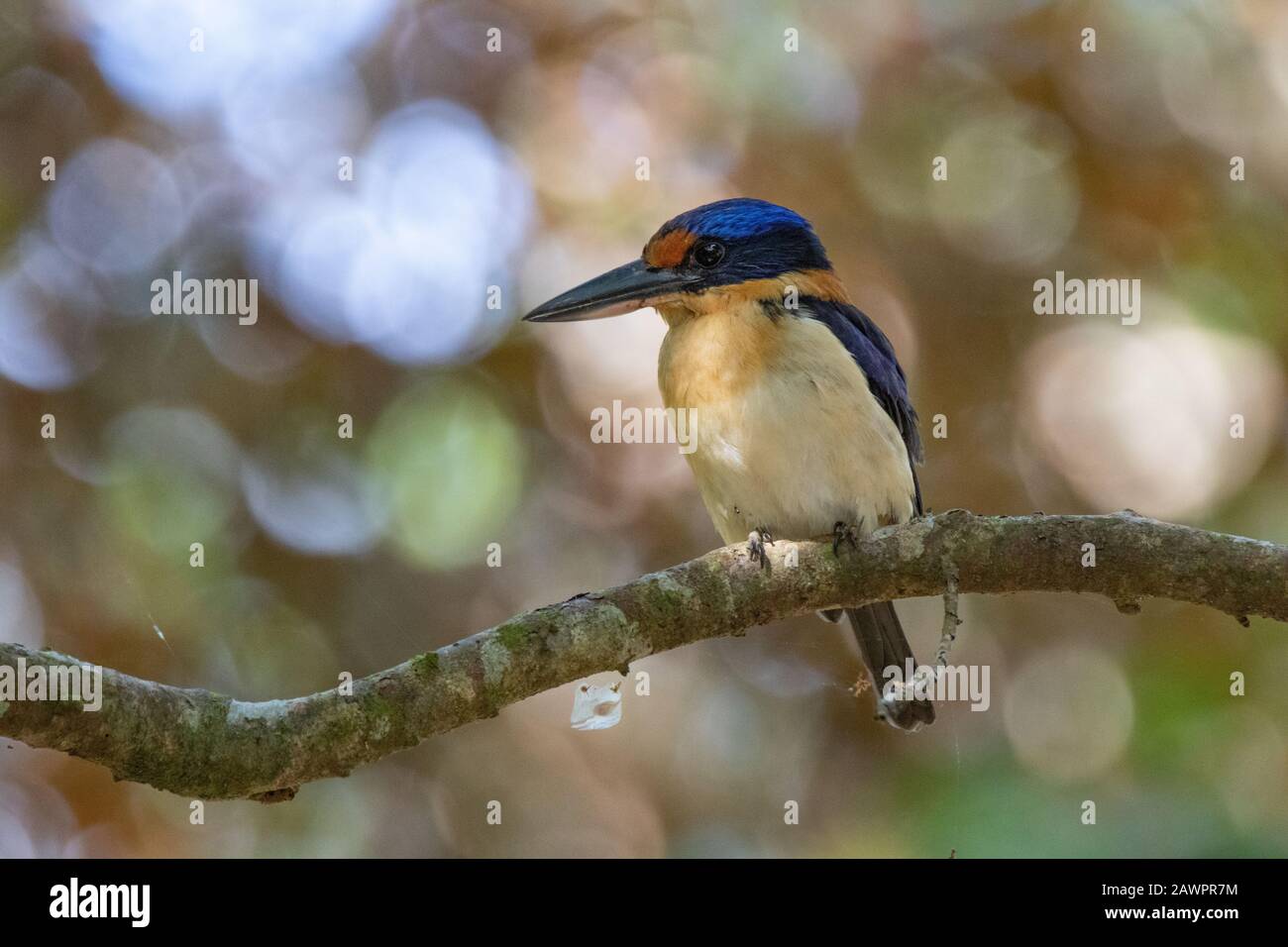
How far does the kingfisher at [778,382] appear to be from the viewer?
3.38 metres

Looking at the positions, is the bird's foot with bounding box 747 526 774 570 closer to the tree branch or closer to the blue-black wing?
the tree branch

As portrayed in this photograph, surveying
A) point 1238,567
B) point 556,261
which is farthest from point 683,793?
point 1238,567

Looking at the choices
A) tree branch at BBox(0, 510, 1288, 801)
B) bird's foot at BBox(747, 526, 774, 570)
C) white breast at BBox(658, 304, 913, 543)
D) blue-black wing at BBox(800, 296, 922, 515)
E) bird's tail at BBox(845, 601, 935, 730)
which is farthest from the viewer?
bird's tail at BBox(845, 601, 935, 730)

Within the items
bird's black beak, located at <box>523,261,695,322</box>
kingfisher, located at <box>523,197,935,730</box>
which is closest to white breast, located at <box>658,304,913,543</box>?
kingfisher, located at <box>523,197,935,730</box>

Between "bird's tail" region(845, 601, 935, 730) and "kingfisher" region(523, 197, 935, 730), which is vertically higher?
"kingfisher" region(523, 197, 935, 730)

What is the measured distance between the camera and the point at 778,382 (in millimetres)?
3387

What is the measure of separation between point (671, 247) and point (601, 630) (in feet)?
5.44

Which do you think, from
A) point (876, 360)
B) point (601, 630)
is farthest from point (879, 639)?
point (601, 630)

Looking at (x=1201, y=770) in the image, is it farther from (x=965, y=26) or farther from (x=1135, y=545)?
(x=965, y=26)

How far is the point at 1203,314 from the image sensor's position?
436 cm

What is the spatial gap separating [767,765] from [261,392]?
7.45 ft

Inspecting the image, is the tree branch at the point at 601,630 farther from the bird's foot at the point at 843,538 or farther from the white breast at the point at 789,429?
the white breast at the point at 789,429

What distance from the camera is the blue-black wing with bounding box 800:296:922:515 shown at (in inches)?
143

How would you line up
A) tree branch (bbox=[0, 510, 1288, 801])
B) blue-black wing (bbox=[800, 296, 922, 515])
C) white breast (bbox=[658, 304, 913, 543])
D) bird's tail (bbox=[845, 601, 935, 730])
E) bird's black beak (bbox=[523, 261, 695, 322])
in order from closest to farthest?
tree branch (bbox=[0, 510, 1288, 801]) < white breast (bbox=[658, 304, 913, 543]) < blue-black wing (bbox=[800, 296, 922, 515]) < bird's black beak (bbox=[523, 261, 695, 322]) < bird's tail (bbox=[845, 601, 935, 730])
